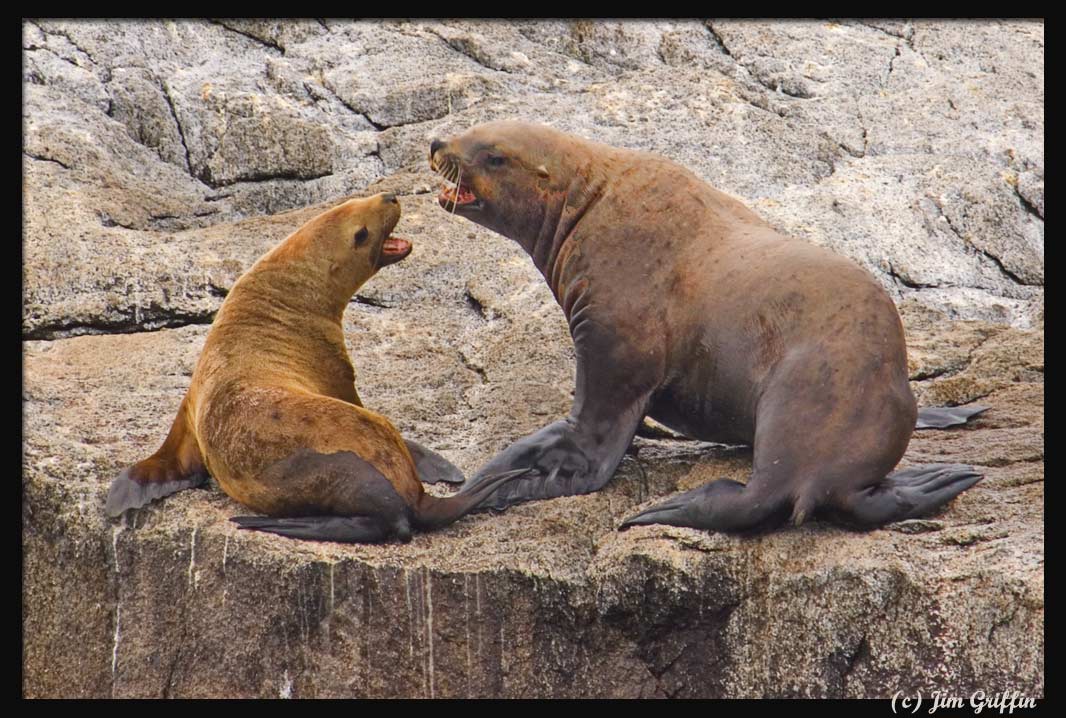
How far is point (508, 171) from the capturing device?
736 cm

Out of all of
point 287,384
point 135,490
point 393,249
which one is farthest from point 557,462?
point 135,490

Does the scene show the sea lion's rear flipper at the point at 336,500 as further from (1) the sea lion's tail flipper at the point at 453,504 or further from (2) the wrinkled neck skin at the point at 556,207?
(2) the wrinkled neck skin at the point at 556,207

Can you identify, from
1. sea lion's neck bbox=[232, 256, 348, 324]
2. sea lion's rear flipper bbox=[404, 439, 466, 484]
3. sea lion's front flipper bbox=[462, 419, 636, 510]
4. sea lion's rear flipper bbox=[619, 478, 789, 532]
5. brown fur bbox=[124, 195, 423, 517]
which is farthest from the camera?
sea lion's neck bbox=[232, 256, 348, 324]

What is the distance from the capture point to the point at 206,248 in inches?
365

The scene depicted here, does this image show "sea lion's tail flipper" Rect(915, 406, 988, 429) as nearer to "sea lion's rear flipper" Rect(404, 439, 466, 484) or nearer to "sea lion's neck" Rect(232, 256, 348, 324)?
"sea lion's rear flipper" Rect(404, 439, 466, 484)

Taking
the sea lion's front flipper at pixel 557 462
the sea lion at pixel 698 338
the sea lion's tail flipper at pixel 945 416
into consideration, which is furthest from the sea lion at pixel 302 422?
the sea lion's tail flipper at pixel 945 416

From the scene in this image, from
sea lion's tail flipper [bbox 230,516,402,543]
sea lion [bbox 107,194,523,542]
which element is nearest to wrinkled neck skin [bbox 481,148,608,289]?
sea lion [bbox 107,194,523,542]

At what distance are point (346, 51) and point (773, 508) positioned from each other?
265 inches

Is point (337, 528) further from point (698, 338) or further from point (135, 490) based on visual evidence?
point (698, 338)

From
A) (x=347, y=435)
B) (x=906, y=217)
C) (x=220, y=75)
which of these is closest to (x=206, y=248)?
(x=220, y=75)

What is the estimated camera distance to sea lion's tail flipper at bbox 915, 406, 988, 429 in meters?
7.40

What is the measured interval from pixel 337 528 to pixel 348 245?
66.1 inches

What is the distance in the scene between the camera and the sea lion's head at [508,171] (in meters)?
7.33

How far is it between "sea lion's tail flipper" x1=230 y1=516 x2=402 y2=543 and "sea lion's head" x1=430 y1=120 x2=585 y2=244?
5.88 feet
